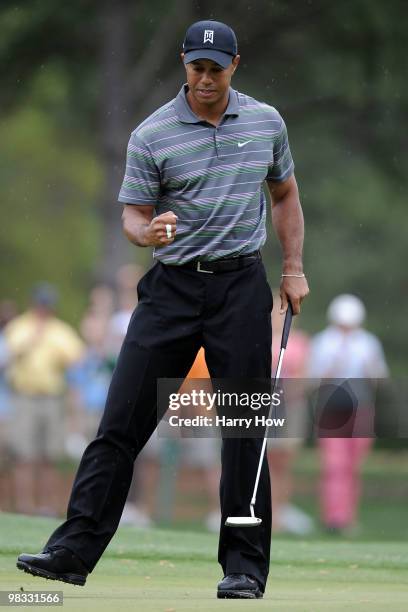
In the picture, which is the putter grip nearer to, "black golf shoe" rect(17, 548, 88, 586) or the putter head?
the putter head

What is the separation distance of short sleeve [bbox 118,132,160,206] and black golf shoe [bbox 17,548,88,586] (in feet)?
4.82

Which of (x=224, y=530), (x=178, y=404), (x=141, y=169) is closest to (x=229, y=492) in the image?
(x=224, y=530)

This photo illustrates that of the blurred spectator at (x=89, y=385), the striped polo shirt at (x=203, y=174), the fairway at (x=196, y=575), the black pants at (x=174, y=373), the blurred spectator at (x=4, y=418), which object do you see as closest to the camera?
the fairway at (x=196, y=575)

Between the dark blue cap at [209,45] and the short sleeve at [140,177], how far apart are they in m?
0.41

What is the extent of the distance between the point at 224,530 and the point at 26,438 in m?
9.08

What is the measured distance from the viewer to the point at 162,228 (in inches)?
254

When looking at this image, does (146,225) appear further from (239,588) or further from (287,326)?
(239,588)

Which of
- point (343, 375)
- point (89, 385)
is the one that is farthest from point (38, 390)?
point (343, 375)

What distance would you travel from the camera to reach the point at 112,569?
8039 millimetres

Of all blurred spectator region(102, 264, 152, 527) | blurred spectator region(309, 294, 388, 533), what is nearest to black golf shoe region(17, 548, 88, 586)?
blurred spectator region(102, 264, 152, 527)

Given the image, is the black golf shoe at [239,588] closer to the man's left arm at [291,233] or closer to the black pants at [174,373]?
the black pants at [174,373]

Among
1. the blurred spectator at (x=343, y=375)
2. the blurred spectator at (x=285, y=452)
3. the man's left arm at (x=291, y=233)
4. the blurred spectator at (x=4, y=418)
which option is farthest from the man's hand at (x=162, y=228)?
the blurred spectator at (x=4, y=418)

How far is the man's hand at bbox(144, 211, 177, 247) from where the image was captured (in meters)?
6.43

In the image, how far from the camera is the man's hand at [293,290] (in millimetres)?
7070
